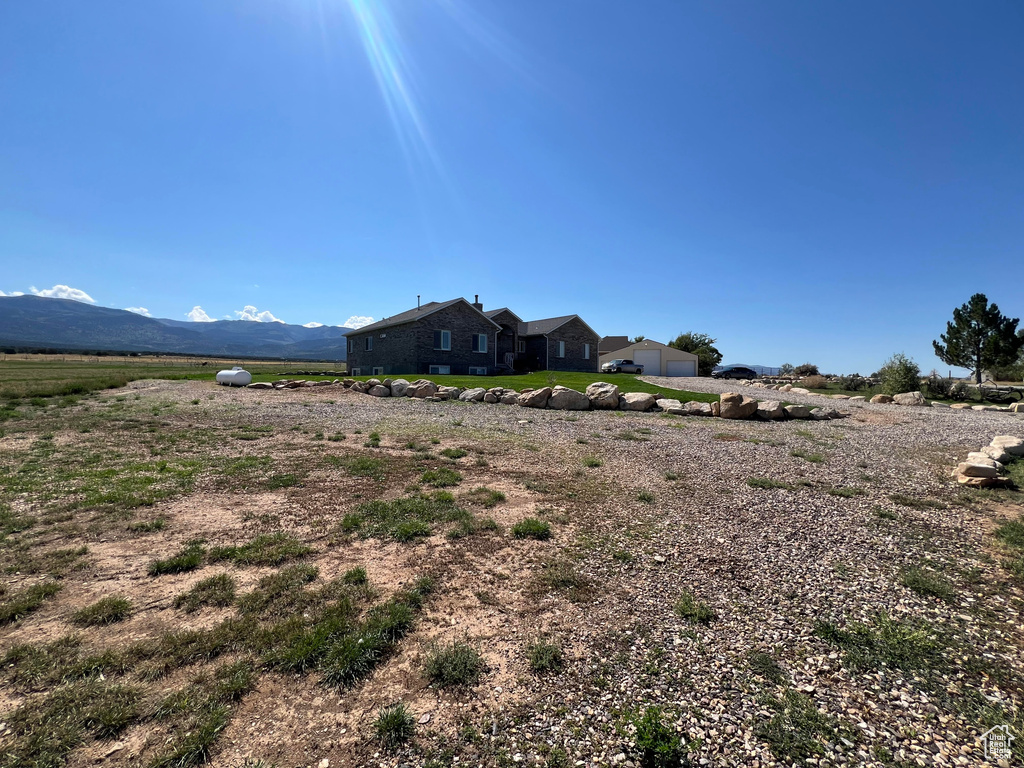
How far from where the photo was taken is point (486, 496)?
6.58 meters

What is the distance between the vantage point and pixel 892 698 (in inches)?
111

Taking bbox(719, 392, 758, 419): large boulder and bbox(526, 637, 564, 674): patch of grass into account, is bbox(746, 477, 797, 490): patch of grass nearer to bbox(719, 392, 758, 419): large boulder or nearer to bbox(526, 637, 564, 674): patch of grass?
bbox(526, 637, 564, 674): patch of grass

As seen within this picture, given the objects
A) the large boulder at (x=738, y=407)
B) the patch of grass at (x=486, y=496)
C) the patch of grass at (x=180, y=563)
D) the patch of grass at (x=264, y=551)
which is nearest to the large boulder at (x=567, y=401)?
the large boulder at (x=738, y=407)

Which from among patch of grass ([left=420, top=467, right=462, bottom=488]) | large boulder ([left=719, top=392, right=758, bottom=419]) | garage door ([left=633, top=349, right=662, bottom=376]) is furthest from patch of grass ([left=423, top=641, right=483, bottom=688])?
garage door ([left=633, top=349, right=662, bottom=376])

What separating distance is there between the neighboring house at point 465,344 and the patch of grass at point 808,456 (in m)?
25.9

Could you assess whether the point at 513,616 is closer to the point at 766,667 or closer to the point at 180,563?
the point at 766,667

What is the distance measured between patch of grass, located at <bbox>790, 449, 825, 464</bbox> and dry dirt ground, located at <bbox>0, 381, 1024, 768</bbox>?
1.35 meters

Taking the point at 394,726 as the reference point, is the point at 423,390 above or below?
above

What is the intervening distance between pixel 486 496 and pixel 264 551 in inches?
123

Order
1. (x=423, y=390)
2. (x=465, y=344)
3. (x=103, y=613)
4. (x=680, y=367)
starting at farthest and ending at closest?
(x=680, y=367)
(x=465, y=344)
(x=423, y=390)
(x=103, y=613)

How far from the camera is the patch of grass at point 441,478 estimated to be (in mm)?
7164

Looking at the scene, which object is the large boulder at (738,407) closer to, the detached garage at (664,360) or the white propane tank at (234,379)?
the white propane tank at (234,379)
